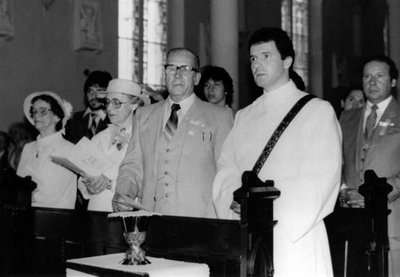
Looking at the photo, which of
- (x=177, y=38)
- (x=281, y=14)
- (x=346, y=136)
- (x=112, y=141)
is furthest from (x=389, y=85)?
(x=281, y=14)

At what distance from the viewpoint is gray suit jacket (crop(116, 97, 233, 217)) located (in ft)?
14.7

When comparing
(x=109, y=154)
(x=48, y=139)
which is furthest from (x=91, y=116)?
(x=109, y=154)

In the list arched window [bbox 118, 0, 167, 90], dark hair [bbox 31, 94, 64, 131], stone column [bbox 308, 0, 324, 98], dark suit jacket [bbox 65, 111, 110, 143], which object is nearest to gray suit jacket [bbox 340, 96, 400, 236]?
dark suit jacket [bbox 65, 111, 110, 143]

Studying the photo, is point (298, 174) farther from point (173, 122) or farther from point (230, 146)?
point (173, 122)

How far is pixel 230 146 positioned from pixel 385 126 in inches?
71.4

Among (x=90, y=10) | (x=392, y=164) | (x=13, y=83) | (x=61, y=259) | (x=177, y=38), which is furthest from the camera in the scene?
(x=177, y=38)

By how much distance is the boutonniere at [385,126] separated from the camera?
5.24 metres

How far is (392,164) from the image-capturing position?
5.15 m

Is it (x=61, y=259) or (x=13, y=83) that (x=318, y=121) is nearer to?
(x=61, y=259)

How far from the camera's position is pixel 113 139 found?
17.4 ft

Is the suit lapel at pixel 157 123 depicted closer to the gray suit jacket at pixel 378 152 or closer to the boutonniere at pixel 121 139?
the boutonniere at pixel 121 139

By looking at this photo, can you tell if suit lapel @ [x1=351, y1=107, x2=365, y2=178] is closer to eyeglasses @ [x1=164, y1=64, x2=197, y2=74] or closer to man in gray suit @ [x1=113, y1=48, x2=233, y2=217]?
man in gray suit @ [x1=113, y1=48, x2=233, y2=217]

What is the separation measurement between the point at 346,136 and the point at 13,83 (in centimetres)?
618

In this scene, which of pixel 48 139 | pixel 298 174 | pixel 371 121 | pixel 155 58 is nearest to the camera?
pixel 298 174
